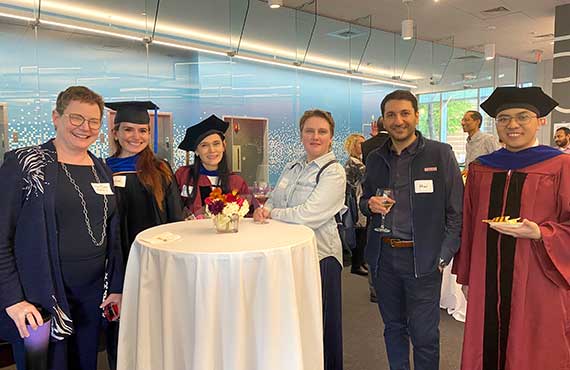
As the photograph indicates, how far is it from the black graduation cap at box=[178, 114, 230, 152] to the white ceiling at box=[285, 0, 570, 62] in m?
5.07

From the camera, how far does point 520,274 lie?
2.05 m

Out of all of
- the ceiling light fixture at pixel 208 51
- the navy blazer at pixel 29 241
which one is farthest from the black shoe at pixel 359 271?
the navy blazer at pixel 29 241

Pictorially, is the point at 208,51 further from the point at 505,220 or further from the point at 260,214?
the point at 505,220

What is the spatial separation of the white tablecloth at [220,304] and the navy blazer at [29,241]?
0.36 meters

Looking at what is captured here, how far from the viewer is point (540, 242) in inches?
78.0

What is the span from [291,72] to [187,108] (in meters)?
2.13

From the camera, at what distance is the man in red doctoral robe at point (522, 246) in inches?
76.9

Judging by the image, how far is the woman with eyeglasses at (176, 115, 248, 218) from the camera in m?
2.89

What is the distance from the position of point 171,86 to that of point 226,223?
4.68 meters

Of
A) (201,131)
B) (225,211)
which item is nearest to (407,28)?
(201,131)

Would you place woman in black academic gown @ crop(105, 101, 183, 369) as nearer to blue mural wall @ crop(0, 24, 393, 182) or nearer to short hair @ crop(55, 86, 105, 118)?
short hair @ crop(55, 86, 105, 118)

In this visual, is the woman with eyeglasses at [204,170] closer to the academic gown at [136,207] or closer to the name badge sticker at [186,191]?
the name badge sticker at [186,191]

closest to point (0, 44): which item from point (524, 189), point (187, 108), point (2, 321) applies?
point (187, 108)

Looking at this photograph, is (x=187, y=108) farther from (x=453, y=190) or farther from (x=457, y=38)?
(x=457, y=38)
